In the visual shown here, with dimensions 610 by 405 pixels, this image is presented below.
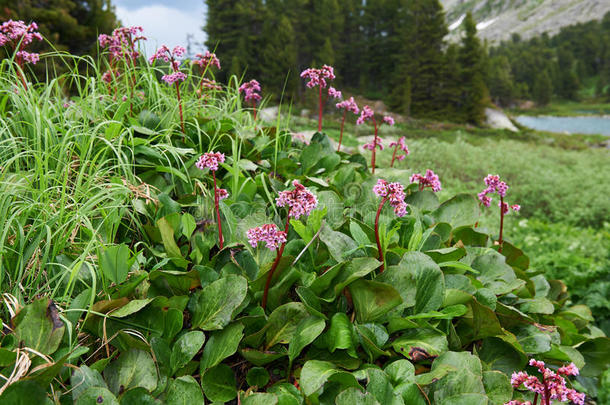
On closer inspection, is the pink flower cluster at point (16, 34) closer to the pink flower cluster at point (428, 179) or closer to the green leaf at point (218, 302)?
the green leaf at point (218, 302)

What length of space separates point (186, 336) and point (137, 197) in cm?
76

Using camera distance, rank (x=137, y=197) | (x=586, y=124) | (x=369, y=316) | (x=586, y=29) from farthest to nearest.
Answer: (x=586, y=29), (x=586, y=124), (x=137, y=197), (x=369, y=316)

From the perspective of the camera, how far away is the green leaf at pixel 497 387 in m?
1.14

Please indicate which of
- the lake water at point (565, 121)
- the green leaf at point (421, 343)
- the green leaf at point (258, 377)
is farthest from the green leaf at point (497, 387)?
the lake water at point (565, 121)

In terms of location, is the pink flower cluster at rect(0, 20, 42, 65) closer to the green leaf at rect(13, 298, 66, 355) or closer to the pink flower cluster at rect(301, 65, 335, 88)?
the pink flower cluster at rect(301, 65, 335, 88)

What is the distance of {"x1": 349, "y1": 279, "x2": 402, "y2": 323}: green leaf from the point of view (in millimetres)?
1207

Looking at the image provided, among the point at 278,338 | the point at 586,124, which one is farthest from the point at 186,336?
the point at 586,124

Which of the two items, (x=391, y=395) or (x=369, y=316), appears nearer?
(x=391, y=395)

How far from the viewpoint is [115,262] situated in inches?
49.0

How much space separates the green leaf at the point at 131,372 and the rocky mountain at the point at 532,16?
139 metres

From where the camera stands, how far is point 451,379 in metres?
1.10

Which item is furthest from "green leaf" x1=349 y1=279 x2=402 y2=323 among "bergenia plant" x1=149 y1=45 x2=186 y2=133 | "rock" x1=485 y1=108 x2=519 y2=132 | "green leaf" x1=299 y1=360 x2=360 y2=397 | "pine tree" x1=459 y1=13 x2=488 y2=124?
"rock" x1=485 y1=108 x2=519 y2=132

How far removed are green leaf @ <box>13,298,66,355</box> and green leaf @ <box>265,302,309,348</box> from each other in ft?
1.85

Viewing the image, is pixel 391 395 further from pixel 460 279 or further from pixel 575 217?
pixel 575 217
